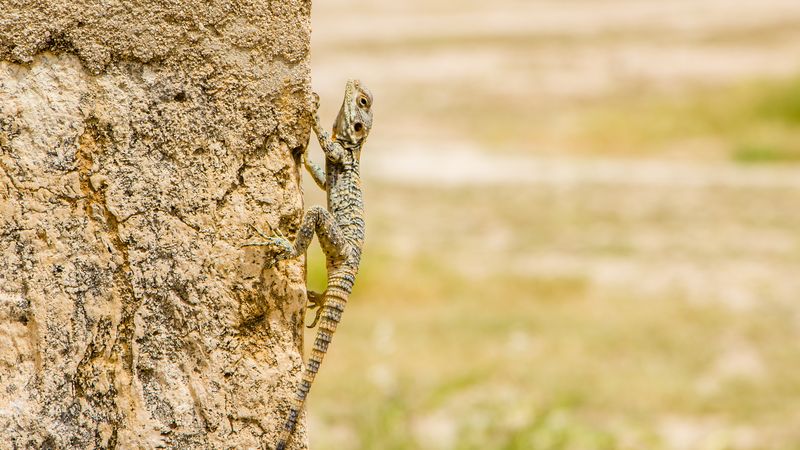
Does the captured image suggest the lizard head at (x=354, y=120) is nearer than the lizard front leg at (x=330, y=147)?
No

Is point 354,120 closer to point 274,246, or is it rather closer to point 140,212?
point 274,246

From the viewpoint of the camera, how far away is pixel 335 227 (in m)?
3.11

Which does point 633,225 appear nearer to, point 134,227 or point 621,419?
point 621,419

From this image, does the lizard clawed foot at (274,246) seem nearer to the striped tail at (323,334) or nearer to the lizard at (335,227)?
the lizard at (335,227)

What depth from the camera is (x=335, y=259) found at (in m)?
3.12

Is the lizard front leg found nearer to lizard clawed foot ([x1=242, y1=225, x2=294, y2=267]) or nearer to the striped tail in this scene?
the striped tail

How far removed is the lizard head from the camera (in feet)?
11.6

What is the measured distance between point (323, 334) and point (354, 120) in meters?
0.96

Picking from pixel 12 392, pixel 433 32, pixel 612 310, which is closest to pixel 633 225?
pixel 612 310

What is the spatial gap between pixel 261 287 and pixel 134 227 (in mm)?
350

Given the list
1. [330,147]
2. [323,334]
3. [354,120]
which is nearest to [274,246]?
[323,334]

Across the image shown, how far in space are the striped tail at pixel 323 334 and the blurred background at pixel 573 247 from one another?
9.11 feet

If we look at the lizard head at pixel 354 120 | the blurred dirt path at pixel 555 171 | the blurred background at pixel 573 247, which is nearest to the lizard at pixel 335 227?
the lizard head at pixel 354 120

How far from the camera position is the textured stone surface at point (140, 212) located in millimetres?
2449
